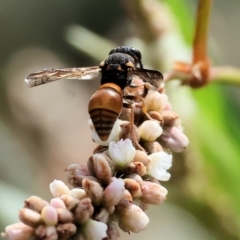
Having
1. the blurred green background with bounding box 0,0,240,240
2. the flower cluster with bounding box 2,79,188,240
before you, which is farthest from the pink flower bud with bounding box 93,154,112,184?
the blurred green background with bounding box 0,0,240,240

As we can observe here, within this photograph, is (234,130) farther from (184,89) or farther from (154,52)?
(154,52)

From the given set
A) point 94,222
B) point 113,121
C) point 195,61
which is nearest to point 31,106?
point 195,61

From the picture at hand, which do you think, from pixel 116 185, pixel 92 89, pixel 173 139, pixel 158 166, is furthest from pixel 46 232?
pixel 92 89

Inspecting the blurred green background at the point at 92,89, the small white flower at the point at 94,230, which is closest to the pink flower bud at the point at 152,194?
the small white flower at the point at 94,230

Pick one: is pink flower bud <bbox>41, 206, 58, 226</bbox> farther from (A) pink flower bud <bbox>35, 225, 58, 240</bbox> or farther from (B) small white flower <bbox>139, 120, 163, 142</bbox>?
(B) small white flower <bbox>139, 120, 163, 142</bbox>

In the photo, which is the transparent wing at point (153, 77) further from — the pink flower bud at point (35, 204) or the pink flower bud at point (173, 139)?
the pink flower bud at point (35, 204)
